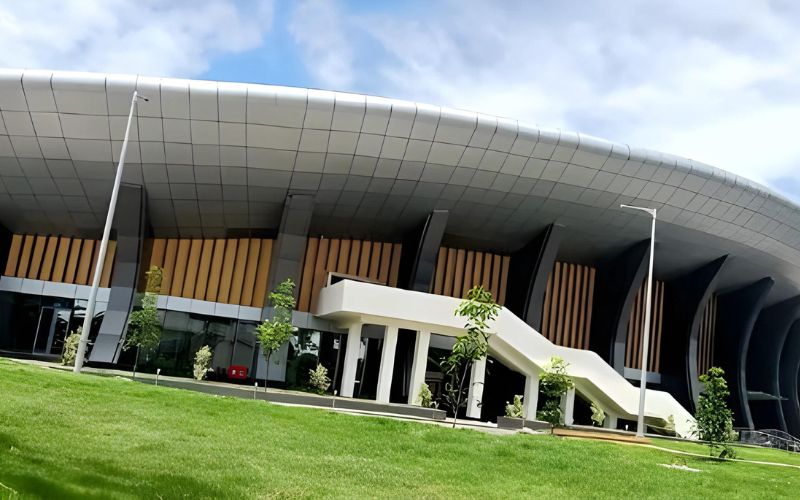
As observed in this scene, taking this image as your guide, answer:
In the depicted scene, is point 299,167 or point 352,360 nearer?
point 299,167

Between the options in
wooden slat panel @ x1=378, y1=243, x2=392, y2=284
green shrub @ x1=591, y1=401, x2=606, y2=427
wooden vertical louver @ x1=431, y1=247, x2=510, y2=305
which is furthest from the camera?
wooden vertical louver @ x1=431, y1=247, x2=510, y2=305

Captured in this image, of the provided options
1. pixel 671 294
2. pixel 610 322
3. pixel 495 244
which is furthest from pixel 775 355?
pixel 495 244

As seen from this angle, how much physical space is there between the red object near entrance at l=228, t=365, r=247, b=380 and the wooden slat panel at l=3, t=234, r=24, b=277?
12915 millimetres

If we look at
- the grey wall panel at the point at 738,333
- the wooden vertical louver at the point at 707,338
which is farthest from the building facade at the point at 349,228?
the wooden vertical louver at the point at 707,338

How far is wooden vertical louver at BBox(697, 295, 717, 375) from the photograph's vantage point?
53.2 m

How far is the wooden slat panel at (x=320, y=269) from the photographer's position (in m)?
39.5

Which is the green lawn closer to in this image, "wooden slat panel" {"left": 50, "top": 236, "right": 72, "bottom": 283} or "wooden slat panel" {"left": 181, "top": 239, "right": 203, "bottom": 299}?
"wooden slat panel" {"left": 181, "top": 239, "right": 203, "bottom": 299}

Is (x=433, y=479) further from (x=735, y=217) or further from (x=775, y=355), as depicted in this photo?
(x=775, y=355)

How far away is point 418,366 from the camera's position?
33688mm

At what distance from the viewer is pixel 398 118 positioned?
30828mm

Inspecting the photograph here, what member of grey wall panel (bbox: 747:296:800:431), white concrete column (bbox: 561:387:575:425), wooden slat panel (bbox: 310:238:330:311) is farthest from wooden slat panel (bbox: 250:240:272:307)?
grey wall panel (bbox: 747:296:800:431)

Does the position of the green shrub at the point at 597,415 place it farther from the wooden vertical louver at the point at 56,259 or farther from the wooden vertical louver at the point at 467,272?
the wooden vertical louver at the point at 56,259

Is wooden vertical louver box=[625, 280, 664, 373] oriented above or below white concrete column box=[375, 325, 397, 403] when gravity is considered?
above

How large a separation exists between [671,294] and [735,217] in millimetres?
11299
